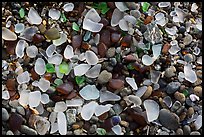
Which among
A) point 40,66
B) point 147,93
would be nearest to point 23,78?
point 40,66

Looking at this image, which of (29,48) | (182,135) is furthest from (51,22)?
(182,135)

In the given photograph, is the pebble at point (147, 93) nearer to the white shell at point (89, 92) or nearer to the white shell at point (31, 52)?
the white shell at point (89, 92)

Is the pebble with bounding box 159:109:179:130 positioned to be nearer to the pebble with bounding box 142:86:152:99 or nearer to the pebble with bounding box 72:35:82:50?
the pebble with bounding box 142:86:152:99

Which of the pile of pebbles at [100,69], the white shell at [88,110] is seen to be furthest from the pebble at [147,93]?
the white shell at [88,110]

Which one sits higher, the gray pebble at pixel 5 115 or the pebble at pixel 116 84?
the pebble at pixel 116 84

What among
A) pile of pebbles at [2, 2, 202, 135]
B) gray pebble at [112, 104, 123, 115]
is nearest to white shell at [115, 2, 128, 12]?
pile of pebbles at [2, 2, 202, 135]

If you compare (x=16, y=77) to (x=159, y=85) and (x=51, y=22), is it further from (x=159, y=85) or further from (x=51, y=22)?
(x=159, y=85)

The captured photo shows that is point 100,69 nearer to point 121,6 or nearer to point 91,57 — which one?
point 91,57
